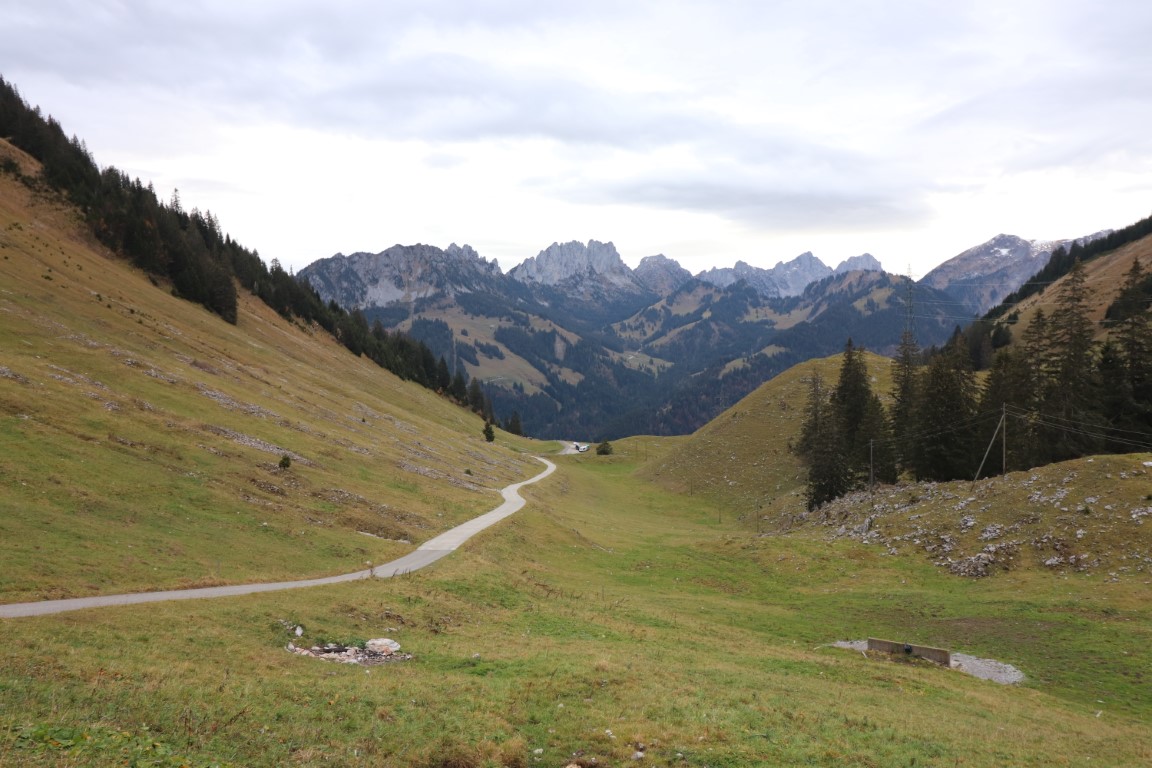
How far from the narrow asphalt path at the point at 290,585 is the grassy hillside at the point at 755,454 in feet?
165

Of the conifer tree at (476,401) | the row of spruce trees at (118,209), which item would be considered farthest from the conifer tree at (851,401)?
the conifer tree at (476,401)

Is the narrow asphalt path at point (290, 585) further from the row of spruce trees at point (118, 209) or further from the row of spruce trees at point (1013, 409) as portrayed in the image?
the row of spruce trees at point (118, 209)

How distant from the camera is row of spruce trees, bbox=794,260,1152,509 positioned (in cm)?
5697

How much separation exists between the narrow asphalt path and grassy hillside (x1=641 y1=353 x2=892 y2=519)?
50230 mm

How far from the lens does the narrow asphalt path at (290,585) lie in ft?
63.4

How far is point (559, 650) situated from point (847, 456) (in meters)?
70.1

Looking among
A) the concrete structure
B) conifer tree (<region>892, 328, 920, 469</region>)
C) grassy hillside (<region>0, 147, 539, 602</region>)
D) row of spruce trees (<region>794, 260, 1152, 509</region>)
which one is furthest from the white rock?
conifer tree (<region>892, 328, 920, 469</region>)

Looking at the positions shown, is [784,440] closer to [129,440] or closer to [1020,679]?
[1020,679]

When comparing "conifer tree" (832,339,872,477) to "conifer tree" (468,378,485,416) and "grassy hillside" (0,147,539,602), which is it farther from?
"conifer tree" (468,378,485,416)

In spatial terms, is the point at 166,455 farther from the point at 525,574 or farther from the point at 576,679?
the point at 576,679

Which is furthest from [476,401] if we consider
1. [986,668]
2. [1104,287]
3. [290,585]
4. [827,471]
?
[1104,287]

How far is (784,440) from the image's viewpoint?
352 feet

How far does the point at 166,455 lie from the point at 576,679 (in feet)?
106

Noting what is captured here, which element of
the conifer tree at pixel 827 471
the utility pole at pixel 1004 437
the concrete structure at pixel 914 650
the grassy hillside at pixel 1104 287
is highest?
the grassy hillside at pixel 1104 287
